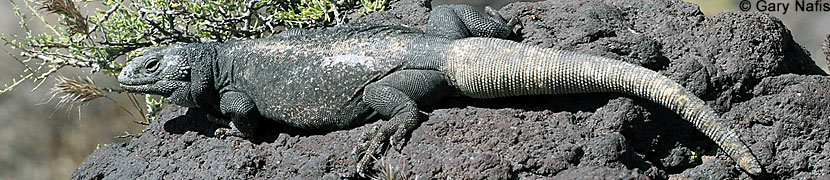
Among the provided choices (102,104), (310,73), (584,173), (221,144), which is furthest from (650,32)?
(102,104)

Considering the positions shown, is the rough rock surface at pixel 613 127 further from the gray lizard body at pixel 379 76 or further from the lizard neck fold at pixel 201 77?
the lizard neck fold at pixel 201 77

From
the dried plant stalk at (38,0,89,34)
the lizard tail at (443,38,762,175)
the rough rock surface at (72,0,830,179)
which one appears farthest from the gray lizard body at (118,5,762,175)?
the dried plant stalk at (38,0,89,34)

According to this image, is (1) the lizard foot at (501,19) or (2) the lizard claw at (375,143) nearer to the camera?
(2) the lizard claw at (375,143)

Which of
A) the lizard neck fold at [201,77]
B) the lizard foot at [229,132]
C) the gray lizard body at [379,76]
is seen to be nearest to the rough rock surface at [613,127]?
the lizard foot at [229,132]

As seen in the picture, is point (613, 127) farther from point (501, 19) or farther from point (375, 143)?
point (375, 143)

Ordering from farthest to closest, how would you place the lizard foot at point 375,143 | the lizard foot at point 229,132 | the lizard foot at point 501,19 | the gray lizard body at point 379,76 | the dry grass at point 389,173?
the lizard foot at point 229,132 < the lizard foot at point 501,19 < the lizard foot at point 375,143 < the gray lizard body at point 379,76 < the dry grass at point 389,173

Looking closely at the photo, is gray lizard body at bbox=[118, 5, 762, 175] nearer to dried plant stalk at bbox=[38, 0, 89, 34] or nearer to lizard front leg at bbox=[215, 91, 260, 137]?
lizard front leg at bbox=[215, 91, 260, 137]
